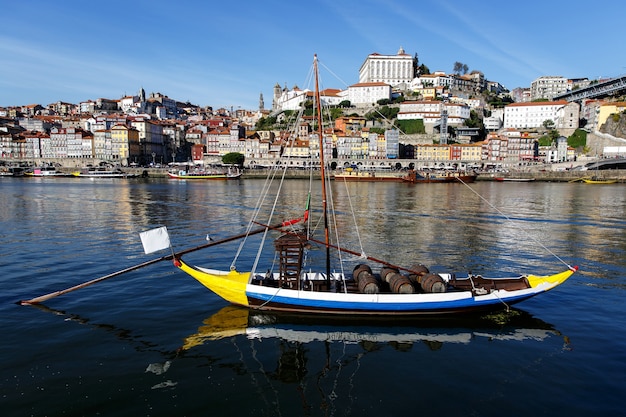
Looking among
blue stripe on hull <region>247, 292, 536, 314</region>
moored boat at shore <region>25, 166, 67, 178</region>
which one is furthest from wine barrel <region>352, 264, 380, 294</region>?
moored boat at shore <region>25, 166, 67, 178</region>

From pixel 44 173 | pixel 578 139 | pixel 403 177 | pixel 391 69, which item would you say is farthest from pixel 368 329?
pixel 391 69

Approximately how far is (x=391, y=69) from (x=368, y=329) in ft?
537

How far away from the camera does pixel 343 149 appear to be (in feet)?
400

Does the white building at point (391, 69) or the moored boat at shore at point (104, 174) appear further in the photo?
the white building at point (391, 69)

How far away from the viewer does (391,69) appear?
16412 centimetres

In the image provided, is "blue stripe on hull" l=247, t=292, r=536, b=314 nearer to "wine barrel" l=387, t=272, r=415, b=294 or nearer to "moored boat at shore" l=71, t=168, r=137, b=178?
"wine barrel" l=387, t=272, r=415, b=294

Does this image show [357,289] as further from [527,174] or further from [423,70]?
[423,70]

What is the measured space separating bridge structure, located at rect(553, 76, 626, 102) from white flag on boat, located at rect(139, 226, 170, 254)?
140m

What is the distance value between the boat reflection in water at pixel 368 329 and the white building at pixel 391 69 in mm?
159810

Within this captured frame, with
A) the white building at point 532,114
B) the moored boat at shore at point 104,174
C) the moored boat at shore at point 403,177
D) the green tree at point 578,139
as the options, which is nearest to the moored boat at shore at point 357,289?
the moored boat at shore at point 403,177

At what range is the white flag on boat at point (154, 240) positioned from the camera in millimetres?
12227

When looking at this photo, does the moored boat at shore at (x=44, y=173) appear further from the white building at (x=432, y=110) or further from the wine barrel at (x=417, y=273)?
the wine barrel at (x=417, y=273)

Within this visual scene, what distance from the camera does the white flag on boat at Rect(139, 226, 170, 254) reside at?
12.2m

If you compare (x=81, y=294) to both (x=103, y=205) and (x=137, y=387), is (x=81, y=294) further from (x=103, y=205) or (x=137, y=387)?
(x=103, y=205)
